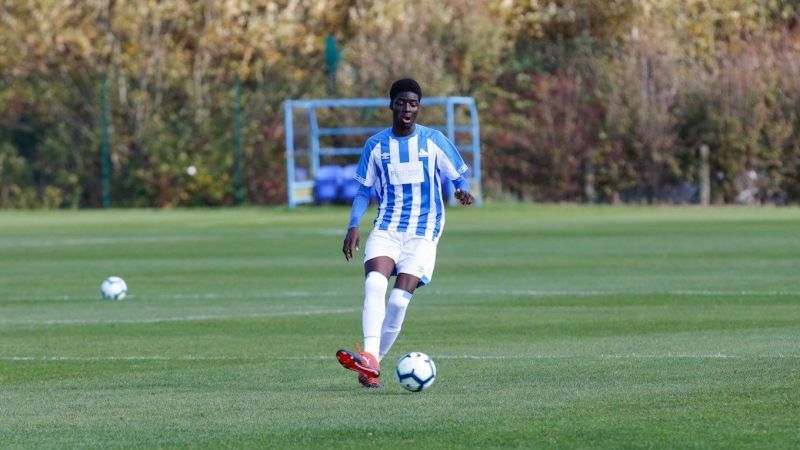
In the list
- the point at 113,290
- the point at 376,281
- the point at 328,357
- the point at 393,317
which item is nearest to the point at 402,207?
the point at 376,281

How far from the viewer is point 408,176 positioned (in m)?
10.4

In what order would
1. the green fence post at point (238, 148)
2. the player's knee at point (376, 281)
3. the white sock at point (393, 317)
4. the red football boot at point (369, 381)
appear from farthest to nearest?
the green fence post at point (238, 148)
the white sock at point (393, 317)
the player's knee at point (376, 281)
the red football boot at point (369, 381)

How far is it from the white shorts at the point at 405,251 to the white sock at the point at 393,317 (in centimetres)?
16

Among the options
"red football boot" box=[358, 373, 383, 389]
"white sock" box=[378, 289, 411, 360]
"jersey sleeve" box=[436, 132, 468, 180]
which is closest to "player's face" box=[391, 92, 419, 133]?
"jersey sleeve" box=[436, 132, 468, 180]

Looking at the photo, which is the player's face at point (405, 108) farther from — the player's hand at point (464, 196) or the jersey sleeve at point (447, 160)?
the player's hand at point (464, 196)

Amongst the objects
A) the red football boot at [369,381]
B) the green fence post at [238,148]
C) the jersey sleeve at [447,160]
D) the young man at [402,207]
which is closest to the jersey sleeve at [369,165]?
the young man at [402,207]

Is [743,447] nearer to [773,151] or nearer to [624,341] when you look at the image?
[624,341]

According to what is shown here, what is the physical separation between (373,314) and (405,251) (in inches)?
20.6

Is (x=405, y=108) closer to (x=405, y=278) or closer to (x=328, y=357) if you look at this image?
(x=405, y=278)

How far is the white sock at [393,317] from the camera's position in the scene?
10234mm

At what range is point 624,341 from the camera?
12.5 metres

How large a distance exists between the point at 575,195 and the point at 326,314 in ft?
74.4

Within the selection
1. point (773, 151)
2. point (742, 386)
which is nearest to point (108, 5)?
point (773, 151)

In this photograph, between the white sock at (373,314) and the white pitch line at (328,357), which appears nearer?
the white sock at (373,314)
